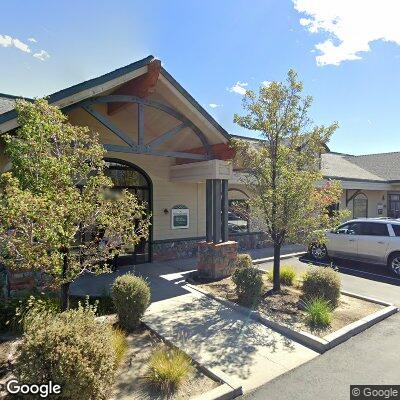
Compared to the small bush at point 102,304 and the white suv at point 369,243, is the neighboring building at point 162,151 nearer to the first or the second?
the small bush at point 102,304

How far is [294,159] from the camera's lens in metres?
7.89

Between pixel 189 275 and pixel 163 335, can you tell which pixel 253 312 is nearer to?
pixel 163 335

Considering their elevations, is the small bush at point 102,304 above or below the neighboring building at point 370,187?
below

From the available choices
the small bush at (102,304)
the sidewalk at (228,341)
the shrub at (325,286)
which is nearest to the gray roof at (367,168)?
the shrub at (325,286)

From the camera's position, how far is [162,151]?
28.5ft

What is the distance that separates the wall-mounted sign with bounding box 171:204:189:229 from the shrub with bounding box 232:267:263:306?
518 cm

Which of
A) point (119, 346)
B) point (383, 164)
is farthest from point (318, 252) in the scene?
point (383, 164)

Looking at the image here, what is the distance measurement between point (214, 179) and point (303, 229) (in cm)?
313

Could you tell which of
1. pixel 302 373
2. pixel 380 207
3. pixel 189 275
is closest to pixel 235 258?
pixel 189 275

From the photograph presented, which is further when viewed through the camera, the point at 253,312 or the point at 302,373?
the point at 253,312

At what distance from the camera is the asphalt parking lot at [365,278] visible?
8773 mm

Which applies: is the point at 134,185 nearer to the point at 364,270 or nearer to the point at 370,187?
the point at 364,270

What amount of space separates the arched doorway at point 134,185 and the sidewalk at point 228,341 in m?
4.22

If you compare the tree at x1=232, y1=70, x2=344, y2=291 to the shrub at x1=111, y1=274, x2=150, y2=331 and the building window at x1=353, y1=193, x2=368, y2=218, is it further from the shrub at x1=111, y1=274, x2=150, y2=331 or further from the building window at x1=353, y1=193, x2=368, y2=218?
the building window at x1=353, y1=193, x2=368, y2=218
